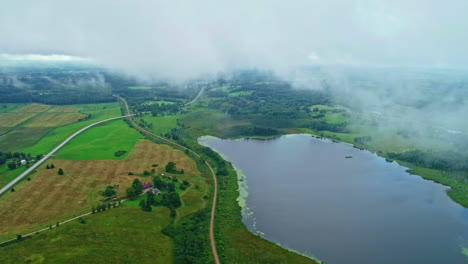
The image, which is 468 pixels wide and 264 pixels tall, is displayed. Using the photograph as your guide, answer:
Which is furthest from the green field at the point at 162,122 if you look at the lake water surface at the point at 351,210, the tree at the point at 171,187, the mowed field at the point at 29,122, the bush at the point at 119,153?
the tree at the point at 171,187

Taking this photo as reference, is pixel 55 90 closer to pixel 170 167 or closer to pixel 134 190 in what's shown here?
pixel 170 167

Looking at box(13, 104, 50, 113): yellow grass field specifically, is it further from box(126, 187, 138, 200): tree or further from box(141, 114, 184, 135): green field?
box(126, 187, 138, 200): tree

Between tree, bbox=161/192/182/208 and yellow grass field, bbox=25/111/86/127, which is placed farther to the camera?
yellow grass field, bbox=25/111/86/127

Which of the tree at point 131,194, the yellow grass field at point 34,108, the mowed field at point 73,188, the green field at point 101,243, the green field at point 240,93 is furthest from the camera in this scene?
the green field at point 240,93

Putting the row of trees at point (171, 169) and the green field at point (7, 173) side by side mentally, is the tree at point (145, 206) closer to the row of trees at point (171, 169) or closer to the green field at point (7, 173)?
the row of trees at point (171, 169)

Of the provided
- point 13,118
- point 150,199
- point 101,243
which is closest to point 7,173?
point 150,199

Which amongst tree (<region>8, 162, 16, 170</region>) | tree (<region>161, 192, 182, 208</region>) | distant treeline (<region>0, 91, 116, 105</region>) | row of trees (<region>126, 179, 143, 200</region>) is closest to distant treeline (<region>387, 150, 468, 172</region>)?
tree (<region>161, 192, 182, 208</region>)
